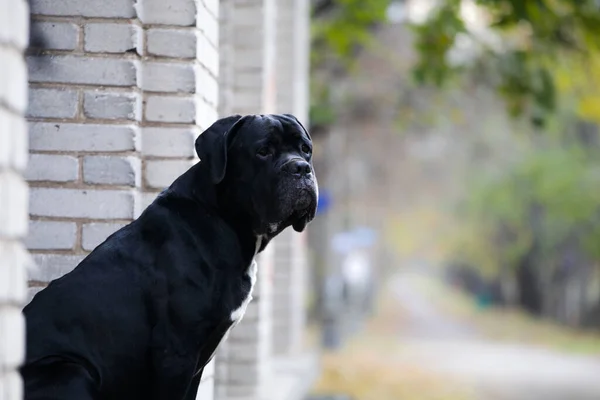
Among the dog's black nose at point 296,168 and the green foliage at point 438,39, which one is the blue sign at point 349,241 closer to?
the green foliage at point 438,39

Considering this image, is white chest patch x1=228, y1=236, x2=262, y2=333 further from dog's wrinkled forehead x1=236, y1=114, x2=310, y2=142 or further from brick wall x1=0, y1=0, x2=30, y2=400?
brick wall x1=0, y1=0, x2=30, y2=400

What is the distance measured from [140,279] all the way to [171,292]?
127 millimetres

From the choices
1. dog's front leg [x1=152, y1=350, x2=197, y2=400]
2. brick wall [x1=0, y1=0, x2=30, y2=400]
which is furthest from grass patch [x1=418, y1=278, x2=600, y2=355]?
brick wall [x1=0, y1=0, x2=30, y2=400]

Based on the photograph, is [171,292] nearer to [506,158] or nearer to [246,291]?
[246,291]

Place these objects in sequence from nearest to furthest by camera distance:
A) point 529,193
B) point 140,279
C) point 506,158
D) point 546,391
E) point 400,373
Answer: point 140,279, point 546,391, point 400,373, point 529,193, point 506,158

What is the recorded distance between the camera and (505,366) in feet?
76.4

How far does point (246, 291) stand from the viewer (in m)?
4.14

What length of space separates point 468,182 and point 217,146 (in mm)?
47537

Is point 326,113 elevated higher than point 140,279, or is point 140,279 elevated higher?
point 326,113

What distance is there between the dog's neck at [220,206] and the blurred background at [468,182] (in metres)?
5.13

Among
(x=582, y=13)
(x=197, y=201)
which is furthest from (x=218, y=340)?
(x=582, y=13)

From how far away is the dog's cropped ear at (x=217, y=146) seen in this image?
4.12m

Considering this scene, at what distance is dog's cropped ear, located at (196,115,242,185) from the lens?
4.12 metres

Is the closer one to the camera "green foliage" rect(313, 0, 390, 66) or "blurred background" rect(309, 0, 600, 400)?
"blurred background" rect(309, 0, 600, 400)
